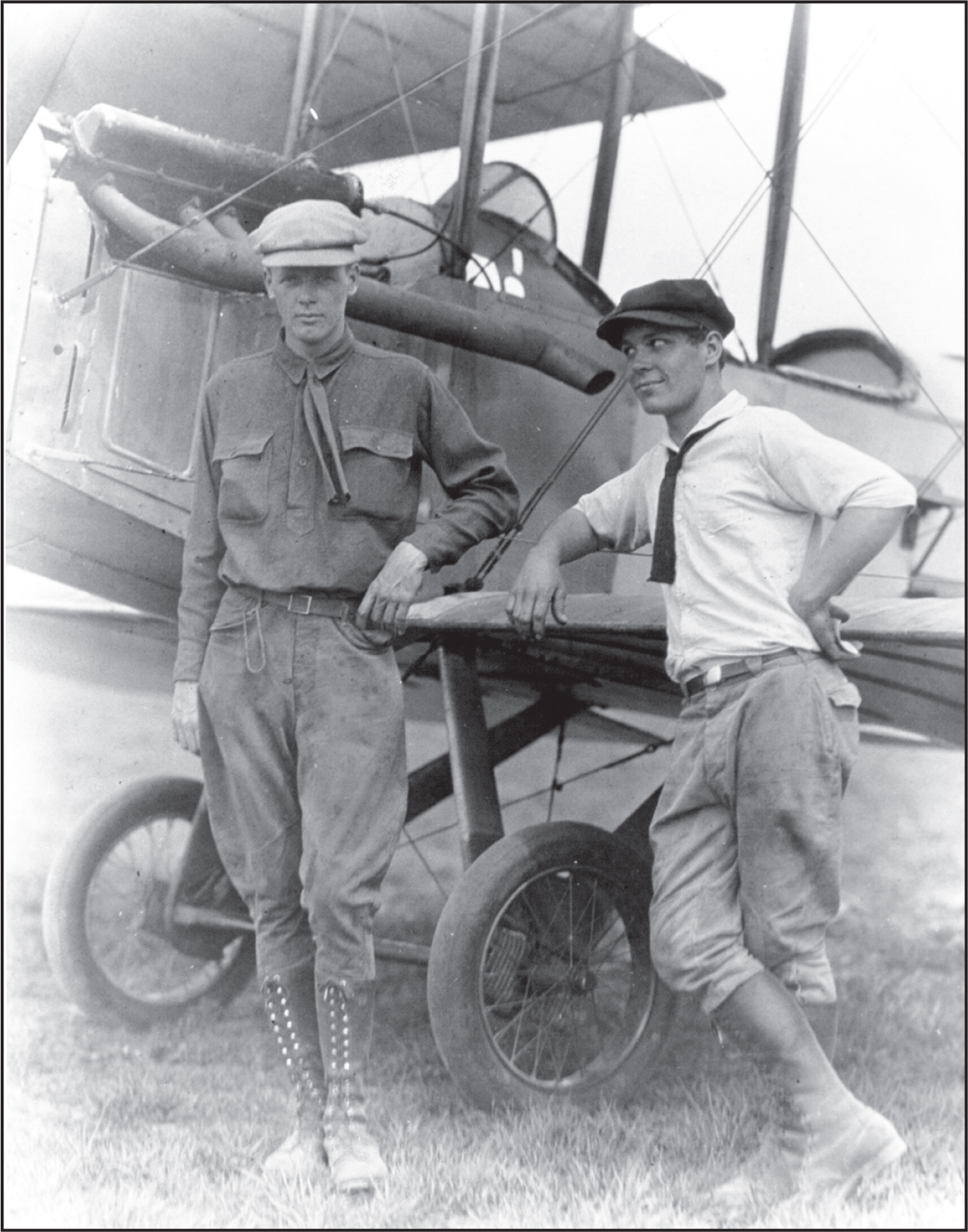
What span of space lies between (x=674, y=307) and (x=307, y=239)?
2.61 feet

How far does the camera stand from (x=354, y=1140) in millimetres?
2711

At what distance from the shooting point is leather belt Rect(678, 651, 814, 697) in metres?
2.65

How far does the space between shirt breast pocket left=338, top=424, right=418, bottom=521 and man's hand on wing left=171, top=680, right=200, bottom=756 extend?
1.79ft

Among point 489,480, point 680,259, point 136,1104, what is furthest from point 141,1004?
point 680,259

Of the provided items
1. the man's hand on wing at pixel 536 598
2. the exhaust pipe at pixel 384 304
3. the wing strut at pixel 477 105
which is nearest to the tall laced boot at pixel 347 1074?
the man's hand on wing at pixel 536 598

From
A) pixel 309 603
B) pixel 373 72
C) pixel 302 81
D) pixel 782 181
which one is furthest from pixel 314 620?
pixel 373 72

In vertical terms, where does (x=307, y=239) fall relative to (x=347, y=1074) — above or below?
above

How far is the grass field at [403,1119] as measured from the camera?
2.63m

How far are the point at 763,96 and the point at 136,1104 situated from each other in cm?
410

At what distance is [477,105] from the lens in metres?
4.02

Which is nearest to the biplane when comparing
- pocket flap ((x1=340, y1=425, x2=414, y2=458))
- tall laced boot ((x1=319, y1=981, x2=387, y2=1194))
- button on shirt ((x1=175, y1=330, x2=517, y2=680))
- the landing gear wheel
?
the landing gear wheel

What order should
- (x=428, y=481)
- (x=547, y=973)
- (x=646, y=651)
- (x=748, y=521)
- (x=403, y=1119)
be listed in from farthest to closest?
1. (x=428, y=481)
2. (x=646, y=651)
3. (x=547, y=973)
4. (x=403, y=1119)
5. (x=748, y=521)

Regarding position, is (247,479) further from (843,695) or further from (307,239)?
(843,695)

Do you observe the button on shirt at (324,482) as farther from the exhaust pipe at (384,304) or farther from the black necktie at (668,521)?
the exhaust pipe at (384,304)
